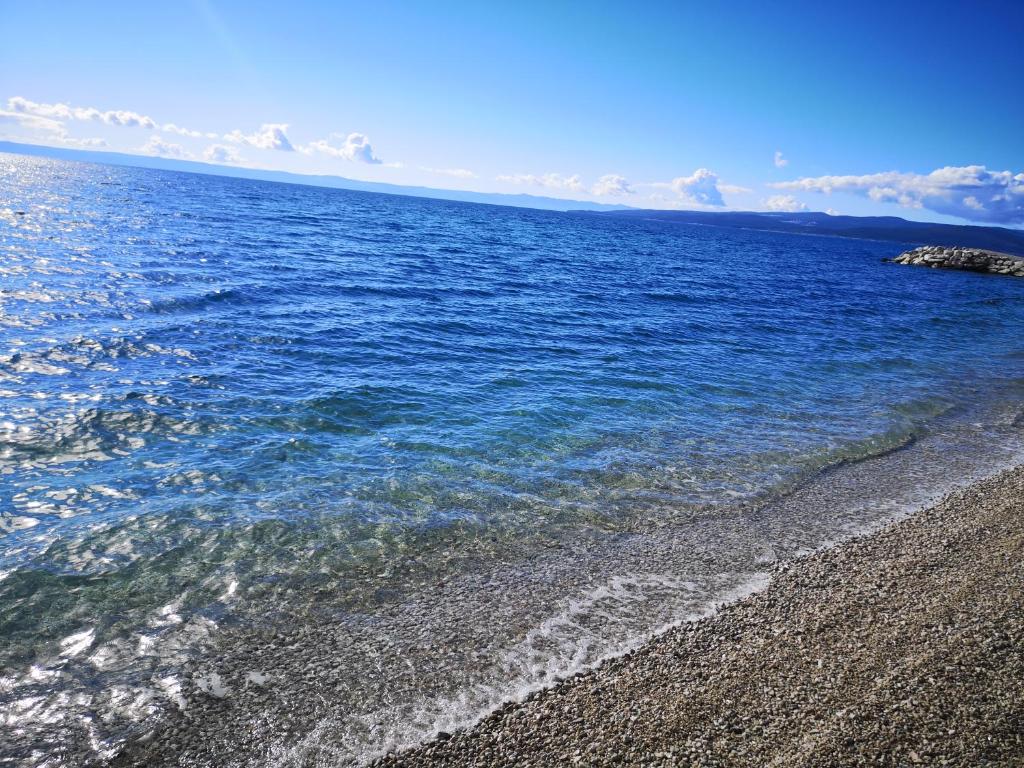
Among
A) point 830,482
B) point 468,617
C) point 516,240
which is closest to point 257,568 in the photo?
point 468,617

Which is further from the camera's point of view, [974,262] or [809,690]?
[974,262]

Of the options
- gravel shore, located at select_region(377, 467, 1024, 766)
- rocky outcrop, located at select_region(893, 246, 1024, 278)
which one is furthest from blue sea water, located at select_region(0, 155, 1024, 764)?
rocky outcrop, located at select_region(893, 246, 1024, 278)

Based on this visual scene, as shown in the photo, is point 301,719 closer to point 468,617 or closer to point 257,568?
point 468,617

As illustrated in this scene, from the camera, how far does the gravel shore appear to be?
5.47 m

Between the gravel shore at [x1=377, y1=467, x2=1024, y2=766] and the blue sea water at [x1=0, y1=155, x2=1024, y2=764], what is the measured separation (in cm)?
103

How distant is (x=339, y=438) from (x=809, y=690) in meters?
10.8

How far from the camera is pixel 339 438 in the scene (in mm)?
13445

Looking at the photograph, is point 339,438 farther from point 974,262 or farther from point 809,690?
point 974,262

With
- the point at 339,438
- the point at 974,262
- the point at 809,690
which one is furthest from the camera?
the point at 974,262

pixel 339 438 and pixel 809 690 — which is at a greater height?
pixel 809 690

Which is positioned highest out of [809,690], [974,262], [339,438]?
[974,262]

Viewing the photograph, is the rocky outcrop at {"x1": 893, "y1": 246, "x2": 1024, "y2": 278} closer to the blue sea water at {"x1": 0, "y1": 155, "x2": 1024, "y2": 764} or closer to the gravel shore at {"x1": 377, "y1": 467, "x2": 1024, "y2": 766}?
the blue sea water at {"x1": 0, "y1": 155, "x2": 1024, "y2": 764}

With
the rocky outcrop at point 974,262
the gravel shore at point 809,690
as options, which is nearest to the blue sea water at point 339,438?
the gravel shore at point 809,690

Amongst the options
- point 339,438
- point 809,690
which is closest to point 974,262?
point 339,438
